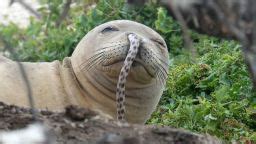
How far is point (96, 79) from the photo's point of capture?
5727mm

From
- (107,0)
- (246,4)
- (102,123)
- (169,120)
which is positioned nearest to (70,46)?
(107,0)

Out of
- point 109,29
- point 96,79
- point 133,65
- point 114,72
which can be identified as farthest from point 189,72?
point 133,65

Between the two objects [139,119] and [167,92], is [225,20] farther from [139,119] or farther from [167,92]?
[167,92]

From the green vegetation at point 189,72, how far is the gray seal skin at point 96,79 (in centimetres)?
33

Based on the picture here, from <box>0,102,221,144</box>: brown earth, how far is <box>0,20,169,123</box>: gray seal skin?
1.80 meters

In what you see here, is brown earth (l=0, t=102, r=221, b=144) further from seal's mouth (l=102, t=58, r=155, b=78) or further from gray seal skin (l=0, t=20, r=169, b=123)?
gray seal skin (l=0, t=20, r=169, b=123)

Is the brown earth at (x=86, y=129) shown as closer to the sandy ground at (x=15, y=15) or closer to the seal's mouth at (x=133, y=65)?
the seal's mouth at (x=133, y=65)

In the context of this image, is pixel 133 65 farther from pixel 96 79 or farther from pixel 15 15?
pixel 15 15

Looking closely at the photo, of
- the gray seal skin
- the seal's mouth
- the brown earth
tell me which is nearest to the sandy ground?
the gray seal skin

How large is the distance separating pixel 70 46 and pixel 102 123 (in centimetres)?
477

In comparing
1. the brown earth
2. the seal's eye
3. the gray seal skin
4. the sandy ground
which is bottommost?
the brown earth

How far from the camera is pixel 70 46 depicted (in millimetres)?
8250

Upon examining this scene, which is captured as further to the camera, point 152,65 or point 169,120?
point 169,120

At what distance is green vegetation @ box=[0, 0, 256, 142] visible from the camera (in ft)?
19.9
